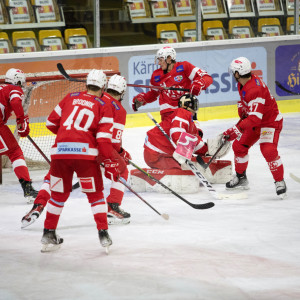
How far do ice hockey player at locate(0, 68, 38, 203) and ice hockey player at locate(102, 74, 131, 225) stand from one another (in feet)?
2.94

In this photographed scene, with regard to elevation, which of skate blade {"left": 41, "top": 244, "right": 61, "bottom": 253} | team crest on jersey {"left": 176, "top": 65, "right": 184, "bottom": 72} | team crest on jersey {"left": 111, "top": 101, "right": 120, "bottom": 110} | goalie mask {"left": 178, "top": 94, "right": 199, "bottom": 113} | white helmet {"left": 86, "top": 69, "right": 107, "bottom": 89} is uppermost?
white helmet {"left": 86, "top": 69, "right": 107, "bottom": 89}

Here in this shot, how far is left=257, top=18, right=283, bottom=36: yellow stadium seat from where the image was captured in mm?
10273

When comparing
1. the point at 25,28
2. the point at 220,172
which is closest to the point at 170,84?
the point at 220,172

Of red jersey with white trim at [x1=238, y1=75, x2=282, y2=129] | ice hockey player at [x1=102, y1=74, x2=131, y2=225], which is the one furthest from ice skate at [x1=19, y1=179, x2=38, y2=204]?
red jersey with white trim at [x1=238, y1=75, x2=282, y2=129]

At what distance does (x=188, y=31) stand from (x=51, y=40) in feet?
6.27

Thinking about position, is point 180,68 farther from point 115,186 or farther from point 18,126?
point 115,186

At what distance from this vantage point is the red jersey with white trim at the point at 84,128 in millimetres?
4387

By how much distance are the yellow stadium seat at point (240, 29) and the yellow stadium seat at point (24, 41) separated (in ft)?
9.13

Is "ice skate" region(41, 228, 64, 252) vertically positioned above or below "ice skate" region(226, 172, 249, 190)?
above

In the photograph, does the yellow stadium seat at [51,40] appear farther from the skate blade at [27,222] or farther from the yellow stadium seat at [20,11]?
the skate blade at [27,222]

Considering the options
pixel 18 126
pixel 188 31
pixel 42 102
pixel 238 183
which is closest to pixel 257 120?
pixel 238 183

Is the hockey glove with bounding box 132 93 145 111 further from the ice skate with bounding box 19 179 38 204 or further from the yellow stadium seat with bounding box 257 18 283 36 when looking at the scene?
the yellow stadium seat with bounding box 257 18 283 36

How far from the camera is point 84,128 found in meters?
4.40

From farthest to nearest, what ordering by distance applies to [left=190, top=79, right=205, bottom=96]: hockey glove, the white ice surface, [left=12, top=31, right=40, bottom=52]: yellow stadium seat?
[left=12, top=31, right=40, bottom=52]: yellow stadium seat, [left=190, top=79, right=205, bottom=96]: hockey glove, the white ice surface
